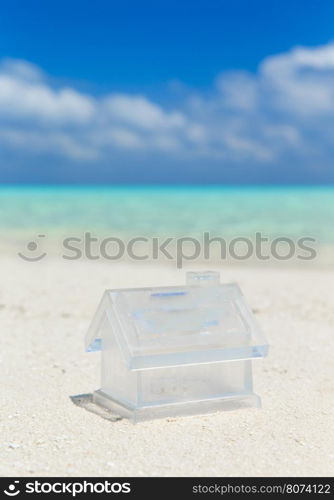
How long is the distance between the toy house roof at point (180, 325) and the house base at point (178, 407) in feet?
0.93

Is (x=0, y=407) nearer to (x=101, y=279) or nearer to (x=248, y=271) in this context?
(x=101, y=279)

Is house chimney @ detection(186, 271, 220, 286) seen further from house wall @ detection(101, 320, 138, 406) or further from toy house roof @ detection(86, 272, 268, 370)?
house wall @ detection(101, 320, 138, 406)

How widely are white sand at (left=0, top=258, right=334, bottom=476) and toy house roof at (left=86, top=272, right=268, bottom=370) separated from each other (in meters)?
0.39

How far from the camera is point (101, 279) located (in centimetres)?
1032

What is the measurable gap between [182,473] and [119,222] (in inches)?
850

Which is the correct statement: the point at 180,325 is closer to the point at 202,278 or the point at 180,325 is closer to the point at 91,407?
the point at 202,278

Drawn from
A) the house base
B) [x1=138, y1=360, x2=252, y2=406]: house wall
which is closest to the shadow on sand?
the house base

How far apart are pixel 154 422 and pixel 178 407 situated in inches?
6.4

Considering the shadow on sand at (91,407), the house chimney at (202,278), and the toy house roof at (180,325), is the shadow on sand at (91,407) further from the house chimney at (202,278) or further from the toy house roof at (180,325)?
the house chimney at (202,278)

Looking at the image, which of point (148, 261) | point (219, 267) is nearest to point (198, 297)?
point (219, 267)

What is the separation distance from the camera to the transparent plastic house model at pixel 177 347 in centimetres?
366

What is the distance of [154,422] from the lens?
3691 millimetres

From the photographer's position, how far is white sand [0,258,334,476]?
3164 millimetres

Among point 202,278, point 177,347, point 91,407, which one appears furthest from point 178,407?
point 202,278
